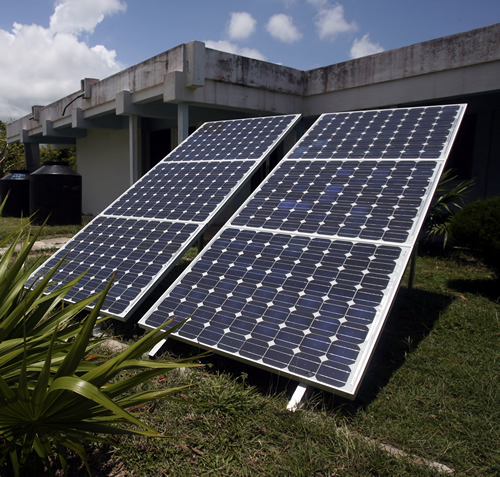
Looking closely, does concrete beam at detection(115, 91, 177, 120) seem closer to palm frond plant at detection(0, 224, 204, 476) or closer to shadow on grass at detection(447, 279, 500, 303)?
shadow on grass at detection(447, 279, 500, 303)

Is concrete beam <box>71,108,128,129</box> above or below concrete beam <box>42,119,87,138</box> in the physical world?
above

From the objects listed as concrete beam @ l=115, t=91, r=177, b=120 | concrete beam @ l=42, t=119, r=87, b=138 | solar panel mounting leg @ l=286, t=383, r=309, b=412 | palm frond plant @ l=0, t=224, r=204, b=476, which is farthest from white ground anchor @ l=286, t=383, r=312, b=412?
concrete beam @ l=42, t=119, r=87, b=138

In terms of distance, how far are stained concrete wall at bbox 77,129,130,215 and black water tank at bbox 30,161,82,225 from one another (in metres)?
3.64

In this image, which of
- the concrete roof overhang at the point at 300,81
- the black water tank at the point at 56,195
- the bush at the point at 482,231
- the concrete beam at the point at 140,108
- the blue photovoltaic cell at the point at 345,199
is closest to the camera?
the blue photovoltaic cell at the point at 345,199

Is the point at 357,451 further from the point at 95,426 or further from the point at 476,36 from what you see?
the point at 476,36

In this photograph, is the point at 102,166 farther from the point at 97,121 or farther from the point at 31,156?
the point at 31,156

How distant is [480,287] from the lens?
711 centimetres

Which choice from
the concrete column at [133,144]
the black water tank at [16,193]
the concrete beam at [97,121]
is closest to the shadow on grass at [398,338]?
the concrete column at [133,144]

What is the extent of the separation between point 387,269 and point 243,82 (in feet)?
34.3

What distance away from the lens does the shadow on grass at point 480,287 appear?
266 inches

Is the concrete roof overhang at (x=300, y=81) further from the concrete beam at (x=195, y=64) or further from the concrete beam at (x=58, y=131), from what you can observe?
the concrete beam at (x=58, y=131)

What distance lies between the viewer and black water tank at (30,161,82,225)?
15.2m

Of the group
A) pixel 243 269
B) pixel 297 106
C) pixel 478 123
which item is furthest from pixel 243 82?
pixel 243 269

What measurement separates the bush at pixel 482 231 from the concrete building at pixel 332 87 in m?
4.95
